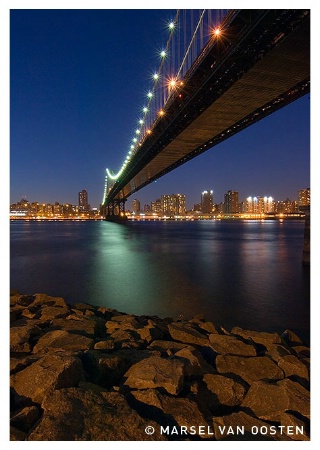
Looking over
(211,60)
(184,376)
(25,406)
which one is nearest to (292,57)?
(211,60)

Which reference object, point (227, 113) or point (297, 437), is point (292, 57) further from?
point (297, 437)

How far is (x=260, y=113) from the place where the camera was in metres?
19.0

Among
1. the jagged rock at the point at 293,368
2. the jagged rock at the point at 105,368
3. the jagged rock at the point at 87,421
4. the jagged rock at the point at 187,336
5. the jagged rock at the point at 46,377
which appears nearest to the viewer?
the jagged rock at the point at 87,421

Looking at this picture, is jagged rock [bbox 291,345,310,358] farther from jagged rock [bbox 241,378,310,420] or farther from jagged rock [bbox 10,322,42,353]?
jagged rock [bbox 10,322,42,353]

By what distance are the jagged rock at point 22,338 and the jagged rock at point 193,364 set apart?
2.34m

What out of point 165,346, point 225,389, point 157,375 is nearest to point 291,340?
point 165,346

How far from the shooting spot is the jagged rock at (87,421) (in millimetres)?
2375

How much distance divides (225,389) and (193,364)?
0.49 m

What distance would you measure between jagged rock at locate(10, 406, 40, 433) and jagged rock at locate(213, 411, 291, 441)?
1.74m

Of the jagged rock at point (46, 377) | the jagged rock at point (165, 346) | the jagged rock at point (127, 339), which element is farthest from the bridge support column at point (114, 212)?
the jagged rock at point (46, 377)

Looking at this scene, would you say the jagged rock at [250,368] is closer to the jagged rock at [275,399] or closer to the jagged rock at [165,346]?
the jagged rock at [275,399]

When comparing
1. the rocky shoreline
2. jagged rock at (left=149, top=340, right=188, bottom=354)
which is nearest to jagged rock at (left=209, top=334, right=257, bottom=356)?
the rocky shoreline

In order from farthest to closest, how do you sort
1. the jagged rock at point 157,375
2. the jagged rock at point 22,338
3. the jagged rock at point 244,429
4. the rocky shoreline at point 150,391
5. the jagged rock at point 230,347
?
the jagged rock at point 230,347 → the jagged rock at point 22,338 → the jagged rock at point 157,375 → the jagged rock at point 244,429 → the rocky shoreline at point 150,391

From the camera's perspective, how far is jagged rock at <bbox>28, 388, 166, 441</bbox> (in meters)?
2.38
